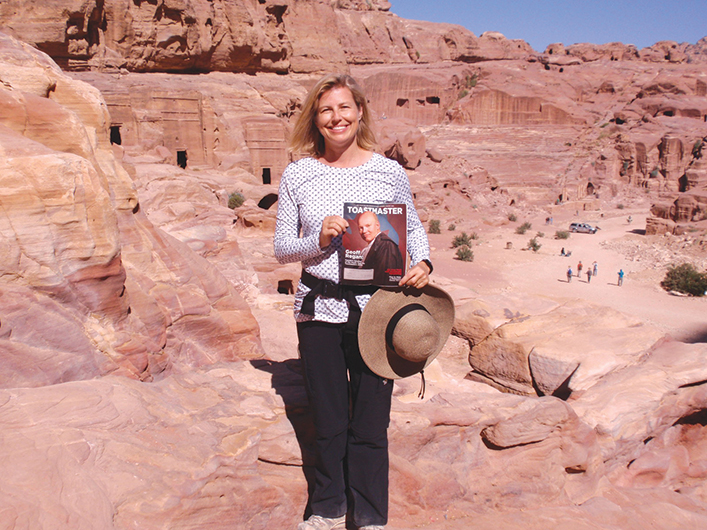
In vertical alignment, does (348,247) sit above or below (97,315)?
above

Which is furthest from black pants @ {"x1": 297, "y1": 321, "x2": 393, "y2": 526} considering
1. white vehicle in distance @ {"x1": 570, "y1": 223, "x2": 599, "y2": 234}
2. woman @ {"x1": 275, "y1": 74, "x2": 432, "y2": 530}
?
white vehicle in distance @ {"x1": 570, "y1": 223, "x2": 599, "y2": 234}

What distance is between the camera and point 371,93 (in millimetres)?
49562

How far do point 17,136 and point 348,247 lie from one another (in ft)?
7.36

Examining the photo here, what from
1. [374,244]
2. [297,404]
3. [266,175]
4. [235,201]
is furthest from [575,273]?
[374,244]

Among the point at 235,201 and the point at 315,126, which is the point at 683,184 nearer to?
the point at 235,201

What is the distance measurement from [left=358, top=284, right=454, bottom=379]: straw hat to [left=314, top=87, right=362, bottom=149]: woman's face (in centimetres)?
75

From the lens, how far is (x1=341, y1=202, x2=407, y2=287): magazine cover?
2115mm

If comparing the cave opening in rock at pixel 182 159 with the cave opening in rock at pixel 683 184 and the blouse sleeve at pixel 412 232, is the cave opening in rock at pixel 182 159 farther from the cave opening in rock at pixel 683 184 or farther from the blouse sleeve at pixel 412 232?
the cave opening in rock at pixel 683 184

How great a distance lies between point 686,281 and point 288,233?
19.1 metres

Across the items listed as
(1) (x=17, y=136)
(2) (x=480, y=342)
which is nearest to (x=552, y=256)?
(2) (x=480, y=342)

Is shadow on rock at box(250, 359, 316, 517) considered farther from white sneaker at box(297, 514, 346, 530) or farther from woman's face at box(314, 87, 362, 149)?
woman's face at box(314, 87, 362, 149)

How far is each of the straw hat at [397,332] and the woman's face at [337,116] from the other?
0.75m

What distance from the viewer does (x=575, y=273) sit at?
20.5 m

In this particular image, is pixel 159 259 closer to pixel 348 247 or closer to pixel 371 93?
pixel 348 247
